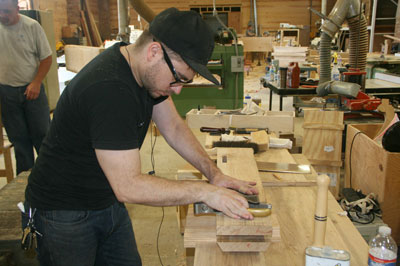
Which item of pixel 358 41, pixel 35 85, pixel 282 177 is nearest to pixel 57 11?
pixel 35 85

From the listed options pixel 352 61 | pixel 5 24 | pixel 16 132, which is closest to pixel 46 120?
pixel 16 132

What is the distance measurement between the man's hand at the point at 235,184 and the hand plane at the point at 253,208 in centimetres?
4

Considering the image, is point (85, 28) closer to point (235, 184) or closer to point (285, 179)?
point (285, 179)

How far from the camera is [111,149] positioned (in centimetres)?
101

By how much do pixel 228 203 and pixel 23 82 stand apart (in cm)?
247

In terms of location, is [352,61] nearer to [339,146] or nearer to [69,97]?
[339,146]

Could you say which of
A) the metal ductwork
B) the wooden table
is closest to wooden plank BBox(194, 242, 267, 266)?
the metal ductwork

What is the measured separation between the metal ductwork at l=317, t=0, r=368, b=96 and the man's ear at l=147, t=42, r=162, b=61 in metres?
2.52

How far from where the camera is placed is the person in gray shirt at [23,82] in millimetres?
2936

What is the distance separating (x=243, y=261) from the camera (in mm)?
1146

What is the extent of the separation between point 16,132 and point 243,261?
8.19ft

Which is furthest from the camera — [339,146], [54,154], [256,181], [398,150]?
[339,146]

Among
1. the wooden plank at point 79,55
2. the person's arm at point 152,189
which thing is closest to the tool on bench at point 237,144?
the person's arm at point 152,189

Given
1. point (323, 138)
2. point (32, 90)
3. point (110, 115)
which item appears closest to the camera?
point (110, 115)
